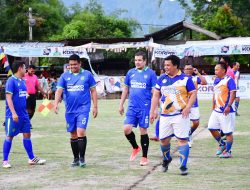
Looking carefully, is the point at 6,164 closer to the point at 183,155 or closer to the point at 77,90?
the point at 77,90


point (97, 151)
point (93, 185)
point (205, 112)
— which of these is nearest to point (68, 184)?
point (93, 185)

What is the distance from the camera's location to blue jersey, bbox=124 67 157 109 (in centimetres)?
1079

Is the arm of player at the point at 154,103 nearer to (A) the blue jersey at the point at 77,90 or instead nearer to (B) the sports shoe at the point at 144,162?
(B) the sports shoe at the point at 144,162

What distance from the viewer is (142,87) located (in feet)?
35.5

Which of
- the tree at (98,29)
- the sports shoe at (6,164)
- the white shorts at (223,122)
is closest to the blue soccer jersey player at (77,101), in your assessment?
the sports shoe at (6,164)

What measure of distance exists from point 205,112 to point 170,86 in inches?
551

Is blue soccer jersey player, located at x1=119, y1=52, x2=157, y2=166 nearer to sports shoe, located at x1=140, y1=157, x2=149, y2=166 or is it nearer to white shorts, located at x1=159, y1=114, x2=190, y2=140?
sports shoe, located at x1=140, y1=157, x2=149, y2=166

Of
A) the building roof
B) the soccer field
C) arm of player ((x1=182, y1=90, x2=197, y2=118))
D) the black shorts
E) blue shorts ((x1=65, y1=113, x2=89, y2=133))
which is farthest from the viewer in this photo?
the building roof

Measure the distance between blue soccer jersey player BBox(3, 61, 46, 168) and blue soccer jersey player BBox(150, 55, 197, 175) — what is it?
246cm

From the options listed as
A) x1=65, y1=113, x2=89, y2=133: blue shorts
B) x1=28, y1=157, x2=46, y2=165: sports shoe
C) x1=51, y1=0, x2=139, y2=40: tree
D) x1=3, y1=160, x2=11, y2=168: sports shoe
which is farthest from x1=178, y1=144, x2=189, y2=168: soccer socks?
x1=51, y1=0, x2=139, y2=40: tree

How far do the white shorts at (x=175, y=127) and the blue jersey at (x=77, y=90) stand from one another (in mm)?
1446

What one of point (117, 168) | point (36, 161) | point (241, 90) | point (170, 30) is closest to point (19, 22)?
point (170, 30)

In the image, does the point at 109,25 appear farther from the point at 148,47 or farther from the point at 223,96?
the point at 223,96

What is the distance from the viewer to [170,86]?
9.57 metres
